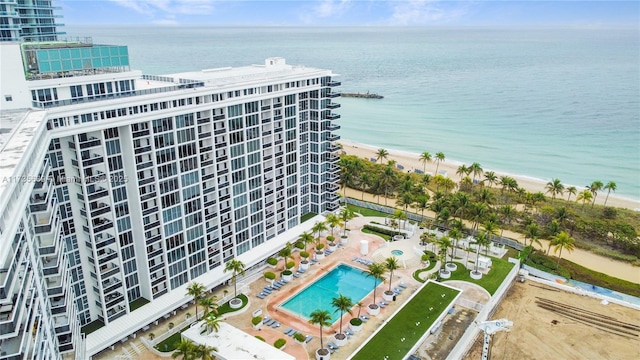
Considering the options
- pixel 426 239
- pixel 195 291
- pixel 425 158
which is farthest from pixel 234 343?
pixel 425 158

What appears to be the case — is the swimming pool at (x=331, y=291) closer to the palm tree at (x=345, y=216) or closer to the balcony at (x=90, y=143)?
the palm tree at (x=345, y=216)

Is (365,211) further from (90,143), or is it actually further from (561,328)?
(90,143)

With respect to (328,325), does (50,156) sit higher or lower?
higher

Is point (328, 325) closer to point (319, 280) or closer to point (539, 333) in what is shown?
point (319, 280)

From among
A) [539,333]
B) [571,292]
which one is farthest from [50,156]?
[571,292]

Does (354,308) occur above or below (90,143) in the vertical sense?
below

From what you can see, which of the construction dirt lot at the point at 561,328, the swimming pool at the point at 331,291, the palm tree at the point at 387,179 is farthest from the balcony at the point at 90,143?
the palm tree at the point at 387,179
